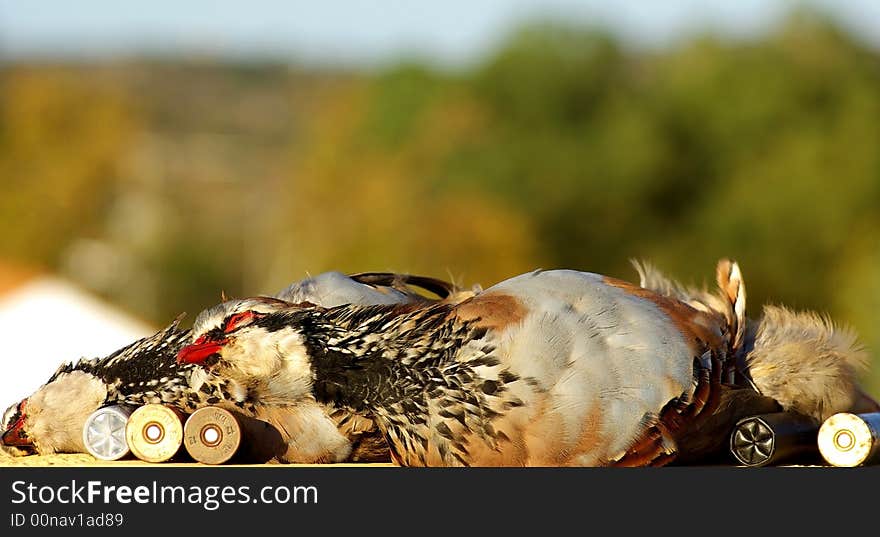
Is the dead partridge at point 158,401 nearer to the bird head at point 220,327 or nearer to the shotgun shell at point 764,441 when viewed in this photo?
the bird head at point 220,327

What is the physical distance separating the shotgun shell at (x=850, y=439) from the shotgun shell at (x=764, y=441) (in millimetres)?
82

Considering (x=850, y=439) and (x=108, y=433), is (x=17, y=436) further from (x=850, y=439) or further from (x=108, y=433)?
(x=850, y=439)

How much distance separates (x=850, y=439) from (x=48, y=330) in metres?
5.96

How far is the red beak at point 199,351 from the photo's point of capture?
4.61 meters

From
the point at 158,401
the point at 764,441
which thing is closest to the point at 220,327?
the point at 158,401

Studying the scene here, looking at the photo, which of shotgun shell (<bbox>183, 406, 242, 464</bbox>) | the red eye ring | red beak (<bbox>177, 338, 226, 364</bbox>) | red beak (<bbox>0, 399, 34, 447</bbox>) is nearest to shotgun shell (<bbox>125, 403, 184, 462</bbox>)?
shotgun shell (<bbox>183, 406, 242, 464</bbox>)

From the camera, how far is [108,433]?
464 centimetres

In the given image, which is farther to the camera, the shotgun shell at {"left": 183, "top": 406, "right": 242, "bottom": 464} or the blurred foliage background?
the blurred foliage background

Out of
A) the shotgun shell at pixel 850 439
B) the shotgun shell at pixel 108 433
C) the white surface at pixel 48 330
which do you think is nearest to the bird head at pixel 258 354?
the shotgun shell at pixel 108 433

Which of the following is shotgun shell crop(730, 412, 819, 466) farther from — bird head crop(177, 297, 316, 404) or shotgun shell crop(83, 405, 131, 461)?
shotgun shell crop(83, 405, 131, 461)

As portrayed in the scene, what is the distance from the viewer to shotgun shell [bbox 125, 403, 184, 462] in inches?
178

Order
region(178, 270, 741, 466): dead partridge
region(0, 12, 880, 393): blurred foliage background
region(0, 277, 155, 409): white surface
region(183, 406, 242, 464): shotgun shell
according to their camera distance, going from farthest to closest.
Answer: region(0, 12, 880, 393): blurred foliage background < region(0, 277, 155, 409): white surface < region(183, 406, 242, 464): shotgun shell < region(178, 270, 741, 466): dead partridge

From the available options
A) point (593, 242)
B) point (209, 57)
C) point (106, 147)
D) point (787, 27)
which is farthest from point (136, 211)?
point (209, 57)

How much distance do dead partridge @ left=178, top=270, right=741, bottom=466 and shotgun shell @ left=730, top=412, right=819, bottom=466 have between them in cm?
24
